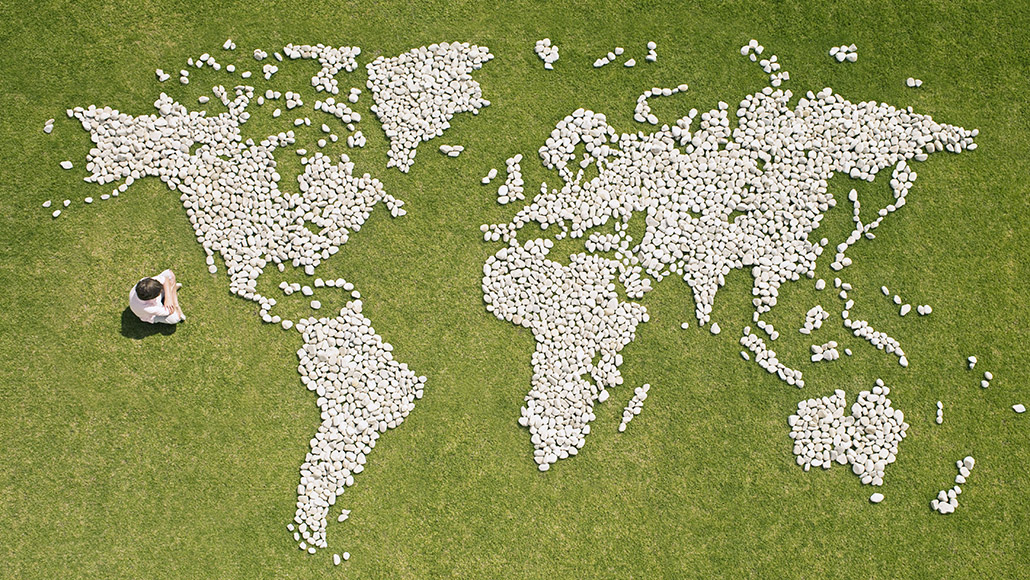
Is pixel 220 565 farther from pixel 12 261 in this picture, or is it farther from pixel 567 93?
pixel 567 93

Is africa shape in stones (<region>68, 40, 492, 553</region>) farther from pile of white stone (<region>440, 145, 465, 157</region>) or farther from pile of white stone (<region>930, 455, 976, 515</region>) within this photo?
pile of white stone (<region>930, 455, 976, 515</region>)

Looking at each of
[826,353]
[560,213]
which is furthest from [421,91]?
[826,353]

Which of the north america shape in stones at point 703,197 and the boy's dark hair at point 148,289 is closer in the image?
the boy's dark hair at point 148,289

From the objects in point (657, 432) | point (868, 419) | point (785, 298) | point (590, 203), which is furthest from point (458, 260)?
point (868, 419)

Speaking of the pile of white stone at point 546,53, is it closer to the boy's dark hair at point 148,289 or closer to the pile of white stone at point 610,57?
the pile of white stone at point 610,57

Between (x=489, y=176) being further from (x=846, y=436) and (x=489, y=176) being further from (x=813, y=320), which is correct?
(x=846, y=436)

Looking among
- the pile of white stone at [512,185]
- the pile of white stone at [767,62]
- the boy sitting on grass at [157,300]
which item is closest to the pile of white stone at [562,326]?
the pile of white stone at [512,185]
